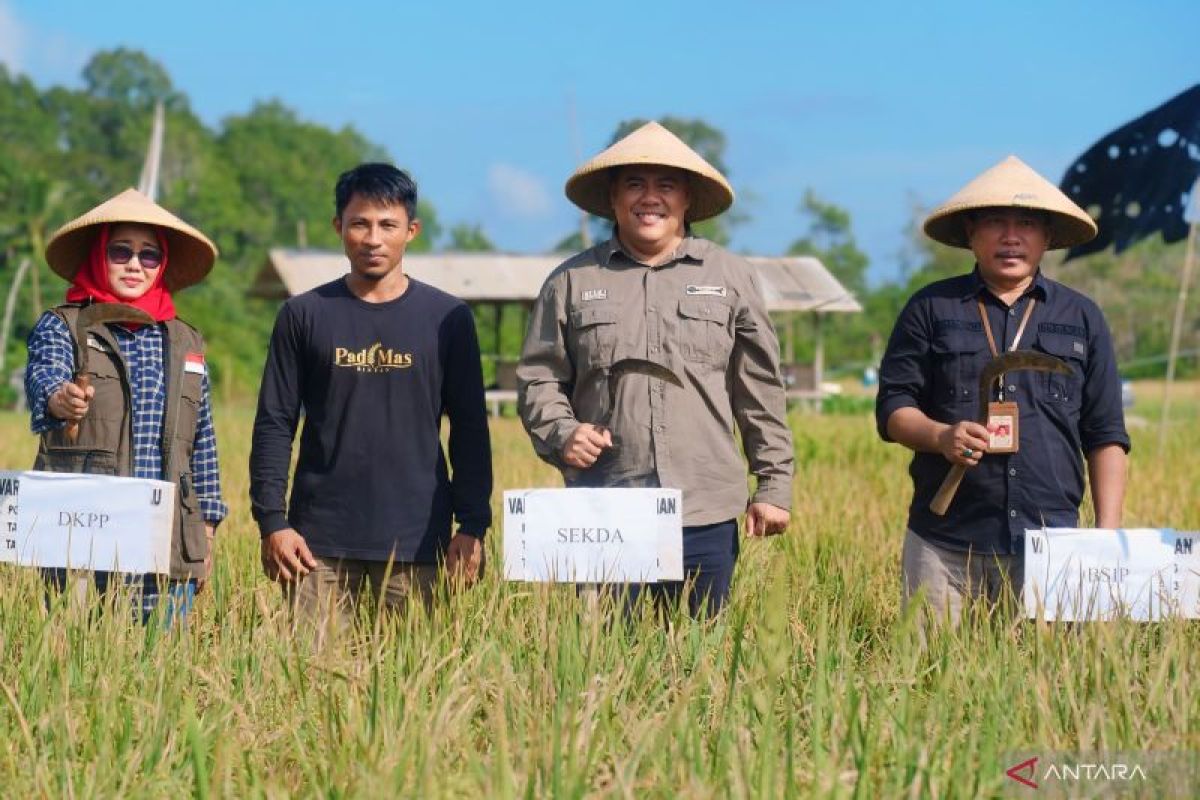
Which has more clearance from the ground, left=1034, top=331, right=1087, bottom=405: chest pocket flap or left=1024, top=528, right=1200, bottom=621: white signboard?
left=1034, top=331, right=1087, bottom=405: chest pocket flap

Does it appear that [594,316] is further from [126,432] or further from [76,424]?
[76,424]

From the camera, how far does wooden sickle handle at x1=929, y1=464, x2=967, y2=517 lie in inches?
138

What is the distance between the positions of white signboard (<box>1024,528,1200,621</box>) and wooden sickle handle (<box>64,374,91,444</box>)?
7.15 feet

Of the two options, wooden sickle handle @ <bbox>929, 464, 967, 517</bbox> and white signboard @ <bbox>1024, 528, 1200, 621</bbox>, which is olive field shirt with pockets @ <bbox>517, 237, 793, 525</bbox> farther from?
white signboard @ <bbox>1024, 528, 1200, 621</bbox>

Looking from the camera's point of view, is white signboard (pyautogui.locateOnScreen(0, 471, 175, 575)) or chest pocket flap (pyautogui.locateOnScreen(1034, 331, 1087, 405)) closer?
white signboard (pyautogui.locateOnScreen(0, 471, 175, 575))

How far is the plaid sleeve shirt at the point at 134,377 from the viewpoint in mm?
3602

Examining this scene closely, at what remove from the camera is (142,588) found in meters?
3.59

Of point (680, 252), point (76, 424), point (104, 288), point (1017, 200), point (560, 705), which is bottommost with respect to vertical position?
point (560, 705)

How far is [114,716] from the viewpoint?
2680 mm

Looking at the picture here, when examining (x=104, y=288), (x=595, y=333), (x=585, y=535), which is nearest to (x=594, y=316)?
(x=595, y=333)

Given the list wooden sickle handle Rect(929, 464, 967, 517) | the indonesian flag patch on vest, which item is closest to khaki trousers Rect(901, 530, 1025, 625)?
wooden sickle handle Rect(929, 464, 967, 517)

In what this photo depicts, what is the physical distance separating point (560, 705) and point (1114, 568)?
1.40 m

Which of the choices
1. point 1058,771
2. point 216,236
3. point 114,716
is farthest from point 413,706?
point 216,236

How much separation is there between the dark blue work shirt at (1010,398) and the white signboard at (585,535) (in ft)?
2.39
